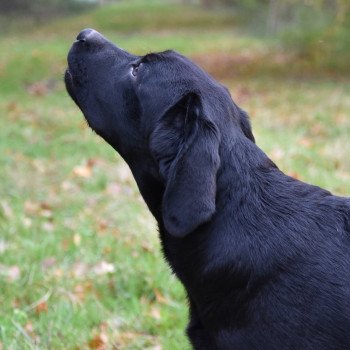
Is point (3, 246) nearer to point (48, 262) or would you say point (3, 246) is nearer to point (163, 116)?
point (48, 262)

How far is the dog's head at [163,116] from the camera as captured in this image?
7.88 feet

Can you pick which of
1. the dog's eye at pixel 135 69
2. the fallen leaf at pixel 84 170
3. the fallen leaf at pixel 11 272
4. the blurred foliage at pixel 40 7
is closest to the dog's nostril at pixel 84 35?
the dog's eye at pixel 135 69

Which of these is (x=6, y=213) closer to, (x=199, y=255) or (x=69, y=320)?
(x=69, y=320)

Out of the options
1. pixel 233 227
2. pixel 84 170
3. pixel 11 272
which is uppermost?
pixel 233 227

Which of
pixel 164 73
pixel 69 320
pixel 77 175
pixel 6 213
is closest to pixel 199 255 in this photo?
pixel 164 73

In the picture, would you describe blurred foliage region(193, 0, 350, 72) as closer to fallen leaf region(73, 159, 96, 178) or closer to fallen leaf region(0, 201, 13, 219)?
fallen leaf region(73, 159, 96, 178)

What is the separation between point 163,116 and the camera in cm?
275

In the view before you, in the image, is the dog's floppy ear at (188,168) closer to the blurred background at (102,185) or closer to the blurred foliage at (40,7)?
the blurred background at (102,185)

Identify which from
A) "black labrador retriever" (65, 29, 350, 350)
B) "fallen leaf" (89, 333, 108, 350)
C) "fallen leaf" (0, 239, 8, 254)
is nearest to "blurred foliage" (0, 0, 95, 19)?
"fallen leaf" (0, 239, 8, 254)

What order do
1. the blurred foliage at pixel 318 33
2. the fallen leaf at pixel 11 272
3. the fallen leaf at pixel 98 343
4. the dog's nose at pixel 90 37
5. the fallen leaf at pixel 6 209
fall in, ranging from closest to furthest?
the dog's nose at pixel 90 37 → the fallen leaf at pixel 98 343 → the fallen leaf at pixel 11 272 → the fallen leaf at pixel 6 209 → the blurred foliage at pixel 318 33

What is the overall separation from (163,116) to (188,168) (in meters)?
0.41

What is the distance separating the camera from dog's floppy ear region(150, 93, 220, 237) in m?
2.36

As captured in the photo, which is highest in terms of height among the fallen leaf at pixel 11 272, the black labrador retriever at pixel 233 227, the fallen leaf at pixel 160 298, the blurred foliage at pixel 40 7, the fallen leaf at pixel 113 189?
the black labrador retriever at pixel 233 227

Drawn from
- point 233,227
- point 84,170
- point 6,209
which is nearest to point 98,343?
point 233,227
